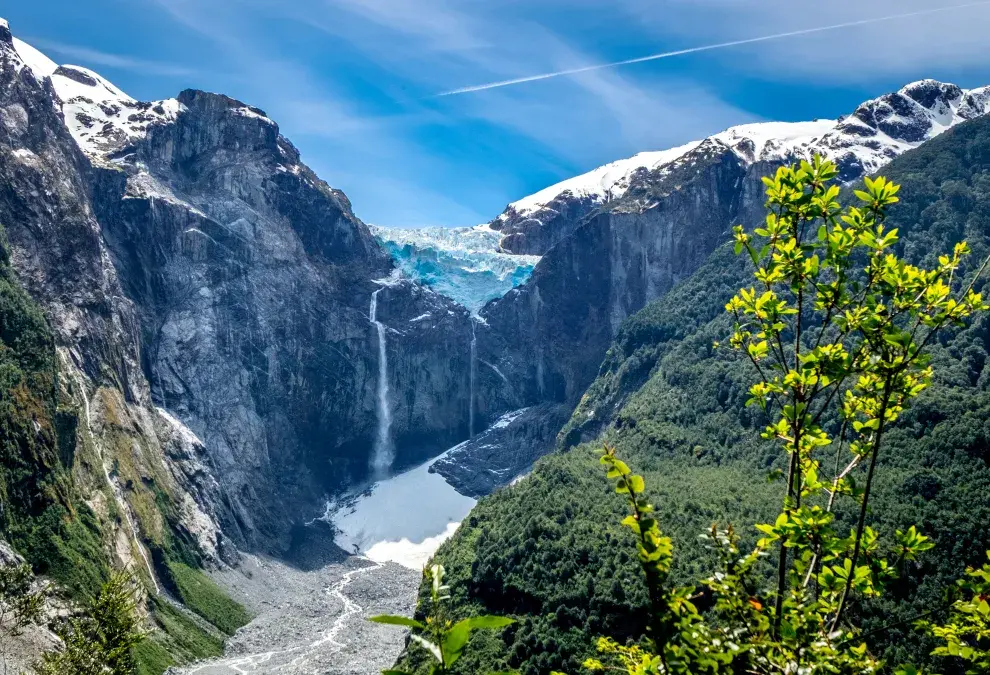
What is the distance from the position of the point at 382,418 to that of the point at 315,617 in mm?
73500

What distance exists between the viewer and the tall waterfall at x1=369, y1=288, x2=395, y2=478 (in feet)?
602

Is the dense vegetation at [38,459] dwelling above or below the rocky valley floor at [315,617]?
above

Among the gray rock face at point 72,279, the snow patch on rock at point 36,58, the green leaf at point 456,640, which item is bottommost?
the green leaf at point 456,640

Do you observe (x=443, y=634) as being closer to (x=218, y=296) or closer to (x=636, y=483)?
(x=636, y=483)

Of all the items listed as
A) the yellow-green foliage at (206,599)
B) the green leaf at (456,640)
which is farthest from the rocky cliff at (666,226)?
the green leaf at (456,640)

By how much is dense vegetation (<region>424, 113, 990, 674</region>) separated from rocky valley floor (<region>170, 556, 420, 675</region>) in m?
22.2

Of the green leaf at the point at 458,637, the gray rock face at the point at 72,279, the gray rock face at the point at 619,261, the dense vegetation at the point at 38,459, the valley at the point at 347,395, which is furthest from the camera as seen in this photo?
the gray rock face at the point at 619,261

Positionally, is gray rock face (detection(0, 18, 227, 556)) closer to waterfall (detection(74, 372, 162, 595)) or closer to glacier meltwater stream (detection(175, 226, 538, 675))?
waterfall (detection(74, 372, 162, 595))

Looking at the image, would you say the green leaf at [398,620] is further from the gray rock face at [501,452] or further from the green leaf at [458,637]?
the gray rock face at [501,452]

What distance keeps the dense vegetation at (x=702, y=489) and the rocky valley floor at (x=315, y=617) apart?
2218cm

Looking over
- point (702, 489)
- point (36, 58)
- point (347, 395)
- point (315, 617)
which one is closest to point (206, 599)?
point (315, 617)

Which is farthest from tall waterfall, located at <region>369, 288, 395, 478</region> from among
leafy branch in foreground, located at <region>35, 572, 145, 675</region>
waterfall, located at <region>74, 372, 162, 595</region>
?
leafy branch in foreground, located at <region>35, 572, 145, 675</region>

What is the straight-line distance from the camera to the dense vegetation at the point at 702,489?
60625 millimetres

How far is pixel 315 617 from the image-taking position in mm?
115938
